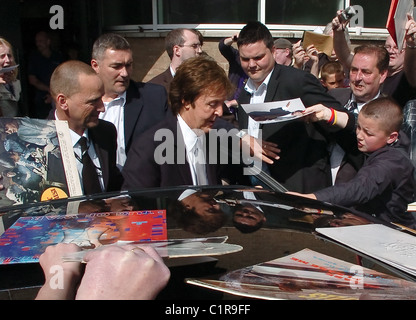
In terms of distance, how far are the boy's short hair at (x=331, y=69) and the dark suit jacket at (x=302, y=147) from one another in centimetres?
239

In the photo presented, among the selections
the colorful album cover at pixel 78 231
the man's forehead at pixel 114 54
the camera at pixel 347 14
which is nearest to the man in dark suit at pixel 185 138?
the colorful album cover at pixel 78 231

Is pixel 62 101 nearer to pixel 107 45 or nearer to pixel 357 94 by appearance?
pixel 107 45

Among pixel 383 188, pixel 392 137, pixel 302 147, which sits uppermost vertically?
pixel 392 137

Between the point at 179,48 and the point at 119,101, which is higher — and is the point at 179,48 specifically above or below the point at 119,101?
above

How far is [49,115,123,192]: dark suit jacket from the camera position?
2943 millimetres

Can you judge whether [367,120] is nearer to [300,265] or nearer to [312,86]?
[312,86]

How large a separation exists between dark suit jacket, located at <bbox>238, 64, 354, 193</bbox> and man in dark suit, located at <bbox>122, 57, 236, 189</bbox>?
60 cm

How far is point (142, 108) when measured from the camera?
4059 mm

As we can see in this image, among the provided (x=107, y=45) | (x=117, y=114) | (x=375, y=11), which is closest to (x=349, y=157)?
(x=117, y=114)

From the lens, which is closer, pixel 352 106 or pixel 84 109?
pixel 84 109

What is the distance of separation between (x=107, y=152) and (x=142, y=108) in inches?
41.3

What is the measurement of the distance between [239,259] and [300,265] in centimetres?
17

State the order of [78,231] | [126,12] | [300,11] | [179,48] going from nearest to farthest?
1. [78,231]
2. [179,48]
3. [300,11]
4. [126,12]

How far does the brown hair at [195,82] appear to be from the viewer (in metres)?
3.11
